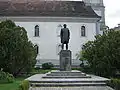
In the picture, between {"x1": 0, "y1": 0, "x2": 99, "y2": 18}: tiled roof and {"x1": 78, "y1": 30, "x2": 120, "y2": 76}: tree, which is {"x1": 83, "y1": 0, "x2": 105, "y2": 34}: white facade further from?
{"x1": 78, "y1": 30, "x2": 120, "y2": 76}: tree

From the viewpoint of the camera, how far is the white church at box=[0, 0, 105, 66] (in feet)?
158

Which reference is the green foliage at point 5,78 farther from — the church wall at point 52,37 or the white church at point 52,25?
the church wall at point 52,37

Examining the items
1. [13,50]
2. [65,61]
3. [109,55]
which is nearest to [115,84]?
[65,61]

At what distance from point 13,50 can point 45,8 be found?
2363 centimetres

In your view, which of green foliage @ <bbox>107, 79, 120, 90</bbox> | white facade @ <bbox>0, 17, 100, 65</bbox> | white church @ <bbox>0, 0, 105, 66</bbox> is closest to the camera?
green foliage @ <bbox>107, 79, 120, 90</bbox>

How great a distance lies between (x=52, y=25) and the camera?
48938 millimetres

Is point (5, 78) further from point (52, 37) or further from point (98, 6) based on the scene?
point (98, 6)

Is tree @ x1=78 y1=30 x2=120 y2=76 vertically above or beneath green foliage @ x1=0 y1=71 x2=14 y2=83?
above

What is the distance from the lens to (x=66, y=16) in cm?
4841

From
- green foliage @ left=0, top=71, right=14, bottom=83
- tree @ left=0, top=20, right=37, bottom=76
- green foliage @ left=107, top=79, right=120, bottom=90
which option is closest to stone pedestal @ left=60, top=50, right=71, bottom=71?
green foliage @ left=0, top=71, right=14, bottom=83

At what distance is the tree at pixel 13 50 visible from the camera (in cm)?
2814

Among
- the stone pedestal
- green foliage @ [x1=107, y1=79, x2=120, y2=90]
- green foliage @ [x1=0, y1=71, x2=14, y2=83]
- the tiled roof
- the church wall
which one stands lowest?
green foliage @ [x1=0, y1=71, x2=14, y2=83]

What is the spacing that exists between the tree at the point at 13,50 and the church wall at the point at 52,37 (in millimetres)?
18502

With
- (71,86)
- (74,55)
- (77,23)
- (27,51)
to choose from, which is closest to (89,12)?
(77,23)
